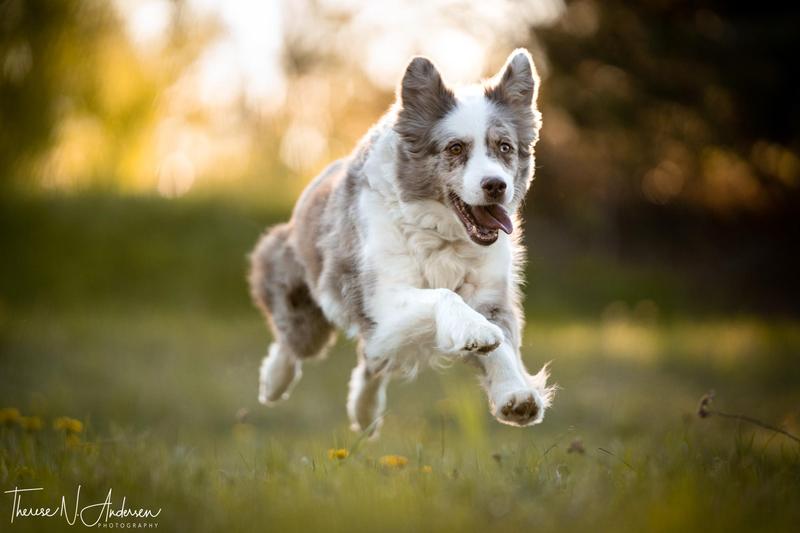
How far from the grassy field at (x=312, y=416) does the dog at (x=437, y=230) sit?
0.49 m

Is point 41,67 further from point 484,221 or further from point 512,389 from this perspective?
point 512,389

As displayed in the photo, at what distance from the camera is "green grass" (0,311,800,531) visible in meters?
3.66

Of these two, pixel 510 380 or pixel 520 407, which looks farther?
pixel 510 380

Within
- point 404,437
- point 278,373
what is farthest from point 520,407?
point 278,373

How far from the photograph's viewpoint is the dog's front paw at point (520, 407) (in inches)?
179

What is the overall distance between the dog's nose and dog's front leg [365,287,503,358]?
1.76 ft

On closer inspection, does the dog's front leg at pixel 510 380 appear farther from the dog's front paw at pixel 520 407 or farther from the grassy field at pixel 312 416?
the grassy field at pixel 312 416

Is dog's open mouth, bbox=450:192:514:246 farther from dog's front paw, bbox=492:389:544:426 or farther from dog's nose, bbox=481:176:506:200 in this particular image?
dog's front paw, bbox=492:389:544:426

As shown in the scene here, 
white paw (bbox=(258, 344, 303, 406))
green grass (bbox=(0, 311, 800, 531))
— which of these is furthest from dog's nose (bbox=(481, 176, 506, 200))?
white paw (bbox=(258, 344, 303, 406))

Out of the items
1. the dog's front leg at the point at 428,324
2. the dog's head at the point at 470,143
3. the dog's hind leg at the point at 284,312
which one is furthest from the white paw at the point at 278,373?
the dog's head at the point at 470,143

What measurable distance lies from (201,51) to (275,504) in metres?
13.1

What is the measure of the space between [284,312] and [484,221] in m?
2.05

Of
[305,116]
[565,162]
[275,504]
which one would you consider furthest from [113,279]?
[275,504]

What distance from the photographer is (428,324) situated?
15.9 feet
